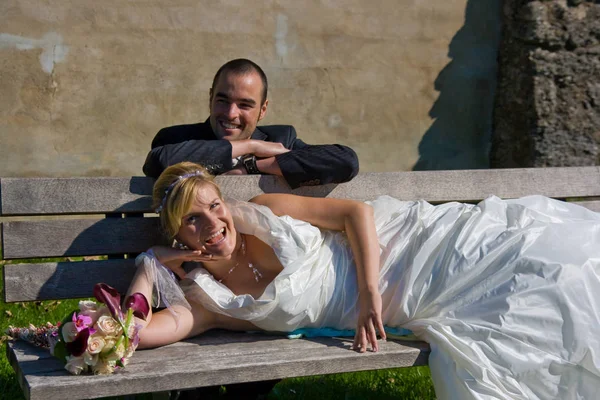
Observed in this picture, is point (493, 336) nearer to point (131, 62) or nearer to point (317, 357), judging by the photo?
point (317, 357)

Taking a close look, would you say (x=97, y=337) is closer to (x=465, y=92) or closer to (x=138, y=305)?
(x=138, y=305)

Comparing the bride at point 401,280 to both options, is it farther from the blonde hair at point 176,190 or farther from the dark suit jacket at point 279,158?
the dark suit jacket at point 279,158

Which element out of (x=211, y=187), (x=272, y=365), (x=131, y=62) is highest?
(x=131, y=62)

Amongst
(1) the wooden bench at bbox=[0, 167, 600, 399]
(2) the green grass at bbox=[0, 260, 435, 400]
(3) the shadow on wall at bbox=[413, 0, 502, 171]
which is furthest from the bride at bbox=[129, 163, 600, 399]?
(3) the shadow on wall at bbox=[413, 0, 502, 171]

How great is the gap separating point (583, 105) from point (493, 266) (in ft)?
16.6

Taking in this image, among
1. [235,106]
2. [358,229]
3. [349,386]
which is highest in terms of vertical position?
[235,106]

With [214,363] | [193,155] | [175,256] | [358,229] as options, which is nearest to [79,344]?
[214,363]

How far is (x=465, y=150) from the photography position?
8430 millimetres

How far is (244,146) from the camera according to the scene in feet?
12.4

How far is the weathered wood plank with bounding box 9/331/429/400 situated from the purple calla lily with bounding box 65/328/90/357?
8 centimetres

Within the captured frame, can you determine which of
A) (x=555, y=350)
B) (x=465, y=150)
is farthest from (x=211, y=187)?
(x=465, y=150)

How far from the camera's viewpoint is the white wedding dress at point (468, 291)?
3.14m

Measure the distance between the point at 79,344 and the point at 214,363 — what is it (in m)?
0.46

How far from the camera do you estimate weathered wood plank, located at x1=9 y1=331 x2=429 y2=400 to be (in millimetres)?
2705
